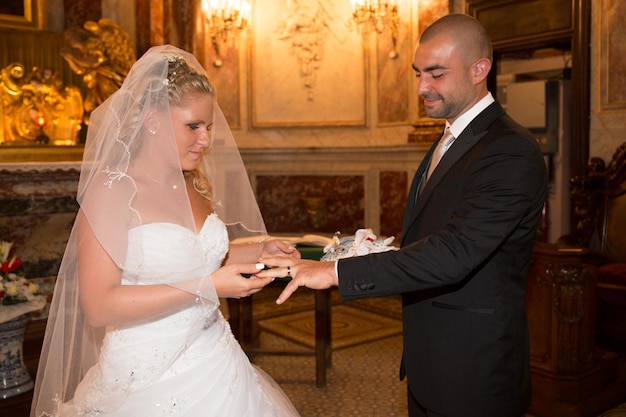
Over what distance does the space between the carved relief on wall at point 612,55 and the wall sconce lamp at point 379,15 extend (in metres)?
2.45

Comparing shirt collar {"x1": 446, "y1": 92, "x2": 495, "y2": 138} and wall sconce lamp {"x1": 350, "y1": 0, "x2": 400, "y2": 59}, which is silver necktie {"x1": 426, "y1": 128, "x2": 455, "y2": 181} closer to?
shirt collar {"x1": 446, "y1": 92, "x2": 495, "y2": 138}

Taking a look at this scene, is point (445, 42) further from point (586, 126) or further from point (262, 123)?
point (262, 123)

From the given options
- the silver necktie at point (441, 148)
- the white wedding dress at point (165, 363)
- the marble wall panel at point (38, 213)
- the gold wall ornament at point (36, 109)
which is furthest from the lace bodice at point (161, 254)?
the gold wall ornament at point (36, 109)

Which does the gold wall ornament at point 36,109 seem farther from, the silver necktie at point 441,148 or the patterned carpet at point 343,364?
the silver necktie at point 441,148

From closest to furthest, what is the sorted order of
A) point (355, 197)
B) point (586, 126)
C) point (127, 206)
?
point (127, 206), point (586, 126), point (355, 197)

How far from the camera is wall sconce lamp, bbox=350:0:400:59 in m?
7.95

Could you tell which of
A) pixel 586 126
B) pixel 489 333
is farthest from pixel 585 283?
pixel 586 126

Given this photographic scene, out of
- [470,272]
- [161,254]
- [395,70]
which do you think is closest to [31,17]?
[395,70]

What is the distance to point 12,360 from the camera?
387 cm

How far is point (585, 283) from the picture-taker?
417 cm

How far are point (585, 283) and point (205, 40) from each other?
615 centimetres

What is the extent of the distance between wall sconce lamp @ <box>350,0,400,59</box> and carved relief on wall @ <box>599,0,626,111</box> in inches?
96.4

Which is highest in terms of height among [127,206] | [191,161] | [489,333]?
[191,161]

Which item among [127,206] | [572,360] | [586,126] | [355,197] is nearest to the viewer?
[127,206]
